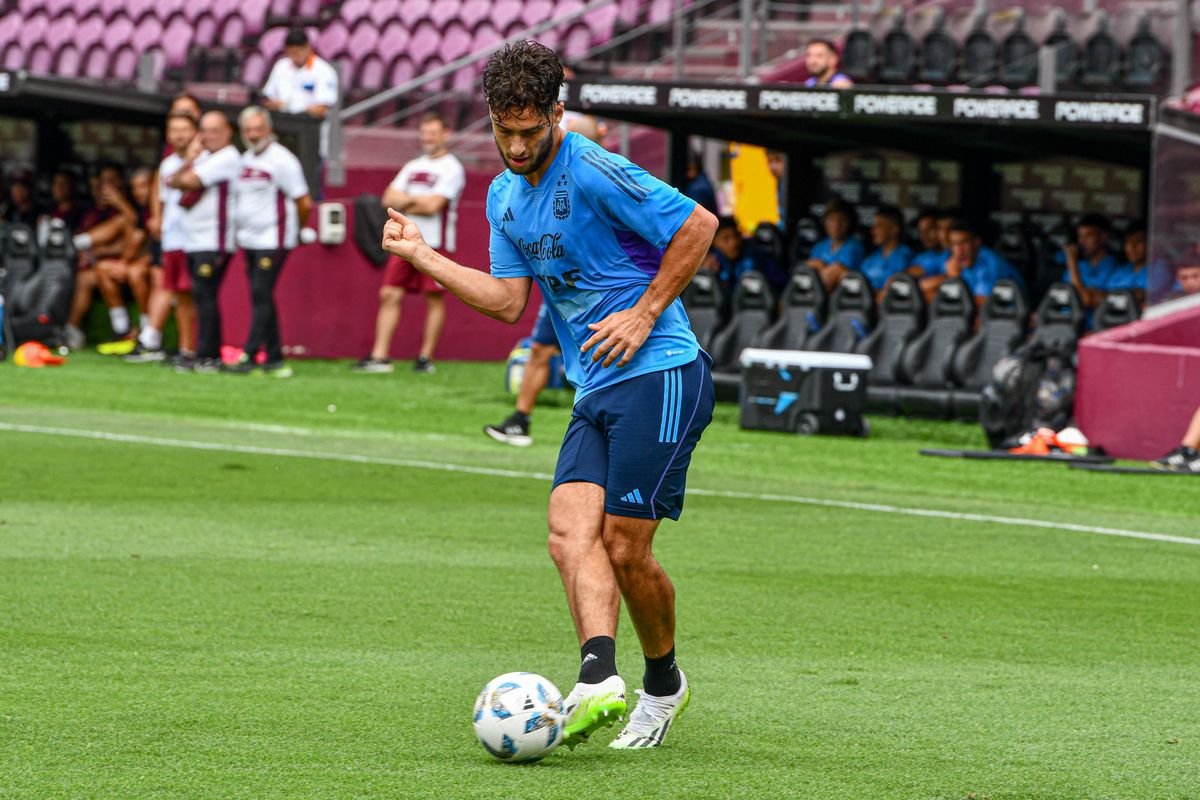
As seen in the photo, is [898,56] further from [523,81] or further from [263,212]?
[523,81]

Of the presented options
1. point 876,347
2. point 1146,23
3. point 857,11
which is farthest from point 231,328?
point 1146,23

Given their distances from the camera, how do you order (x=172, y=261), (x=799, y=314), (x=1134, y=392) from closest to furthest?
(x=1134, y=392)
(x=799, y=314)
(x=172, y=261)

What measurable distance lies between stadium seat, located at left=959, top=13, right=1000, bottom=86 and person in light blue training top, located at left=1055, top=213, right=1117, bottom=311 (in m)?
5.42

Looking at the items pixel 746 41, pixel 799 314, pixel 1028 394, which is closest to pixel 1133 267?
pixel 799 314

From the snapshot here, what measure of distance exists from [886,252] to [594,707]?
12.7 m

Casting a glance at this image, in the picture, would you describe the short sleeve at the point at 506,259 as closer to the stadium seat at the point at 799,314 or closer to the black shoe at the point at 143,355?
the stadium seat at the point at 799,314

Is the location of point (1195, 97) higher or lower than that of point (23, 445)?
higher

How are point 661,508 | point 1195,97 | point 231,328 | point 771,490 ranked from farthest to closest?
point 231,328
point 1195,97
point 771,490
point 661,508

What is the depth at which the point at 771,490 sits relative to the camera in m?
12.1

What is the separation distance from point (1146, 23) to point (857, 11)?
Answer: 356 cm

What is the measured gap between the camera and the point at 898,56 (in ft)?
74.3

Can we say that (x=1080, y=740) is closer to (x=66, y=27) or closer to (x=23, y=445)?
(x=23, y=445)

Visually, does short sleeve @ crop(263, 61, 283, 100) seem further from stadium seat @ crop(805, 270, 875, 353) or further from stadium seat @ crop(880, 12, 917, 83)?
stadium seat @ crop(880, 12, 917, 83)

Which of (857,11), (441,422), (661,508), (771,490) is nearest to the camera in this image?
(661,508)
